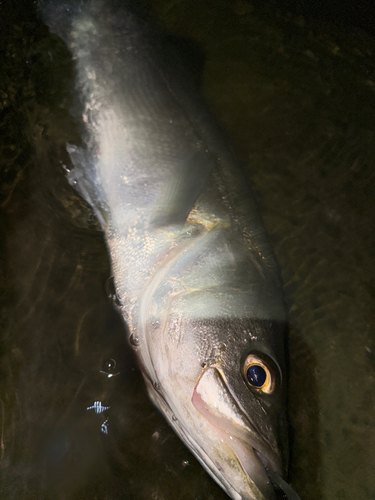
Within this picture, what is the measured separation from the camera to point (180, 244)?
181 cm

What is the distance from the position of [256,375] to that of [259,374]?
2cm

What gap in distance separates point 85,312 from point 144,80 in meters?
1.53

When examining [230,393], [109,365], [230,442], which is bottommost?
[109,365]

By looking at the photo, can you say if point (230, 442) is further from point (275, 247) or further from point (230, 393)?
point (275, 247)

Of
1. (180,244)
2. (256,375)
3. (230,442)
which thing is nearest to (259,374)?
(256,375)

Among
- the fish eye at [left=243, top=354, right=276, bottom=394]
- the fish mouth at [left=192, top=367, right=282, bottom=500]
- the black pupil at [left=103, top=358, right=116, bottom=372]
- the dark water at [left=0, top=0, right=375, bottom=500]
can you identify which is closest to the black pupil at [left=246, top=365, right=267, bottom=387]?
the fish eye at [left=243, top=354, right=276, bottom=394]

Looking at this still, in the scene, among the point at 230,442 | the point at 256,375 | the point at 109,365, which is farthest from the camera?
the point at 109,365

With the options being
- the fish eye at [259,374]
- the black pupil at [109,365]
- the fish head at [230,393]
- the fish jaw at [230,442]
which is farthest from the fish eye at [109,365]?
the fish eye at [259,374]

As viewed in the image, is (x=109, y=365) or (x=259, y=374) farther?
(x=109, y=365)

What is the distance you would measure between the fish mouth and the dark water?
55cm

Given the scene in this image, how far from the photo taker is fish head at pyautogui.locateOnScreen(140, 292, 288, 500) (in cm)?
132

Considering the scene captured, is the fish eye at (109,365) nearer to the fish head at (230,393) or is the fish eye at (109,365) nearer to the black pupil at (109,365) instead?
the black pupil at (109,365)

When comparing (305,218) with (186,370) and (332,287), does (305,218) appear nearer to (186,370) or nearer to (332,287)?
(332,287)

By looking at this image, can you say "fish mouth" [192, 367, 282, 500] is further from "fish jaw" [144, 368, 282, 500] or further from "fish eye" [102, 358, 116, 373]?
"fish eye" [102, 358, 116, 373]
